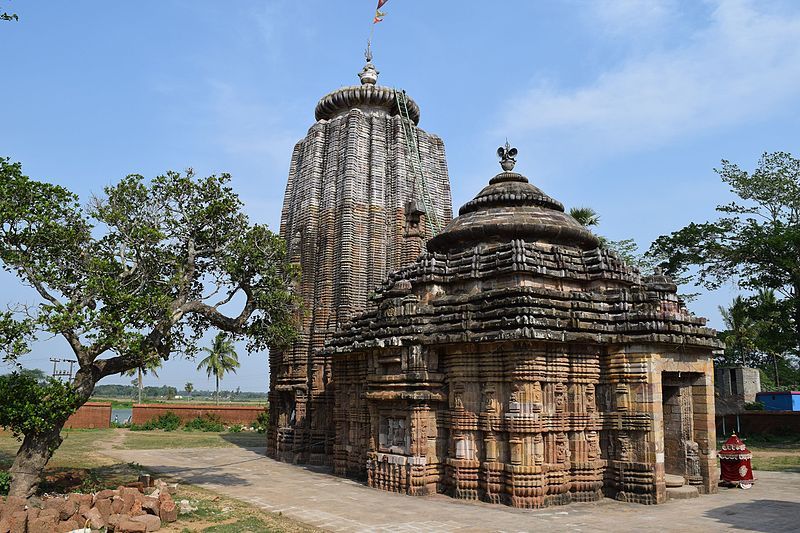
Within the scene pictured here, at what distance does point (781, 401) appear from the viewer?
37.8 m

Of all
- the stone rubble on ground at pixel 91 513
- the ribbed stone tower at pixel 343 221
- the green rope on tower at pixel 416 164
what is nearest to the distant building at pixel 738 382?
the green rope on tower at pixel 416 164

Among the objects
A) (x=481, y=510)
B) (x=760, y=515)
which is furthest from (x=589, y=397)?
(x=760, y=515)

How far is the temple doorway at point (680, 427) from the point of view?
1544 centimetres

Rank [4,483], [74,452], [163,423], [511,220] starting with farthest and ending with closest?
[163,423] → [74,452] → [511,220] → [4,483]

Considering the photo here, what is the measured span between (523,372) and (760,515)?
551cm

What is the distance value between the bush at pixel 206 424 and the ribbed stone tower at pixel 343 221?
A: 16454mm

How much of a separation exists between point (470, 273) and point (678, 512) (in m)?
7.34

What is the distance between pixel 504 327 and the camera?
14.0m

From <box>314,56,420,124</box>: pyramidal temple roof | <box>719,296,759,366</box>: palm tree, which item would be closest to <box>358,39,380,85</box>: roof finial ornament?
<box>314,56,420,124</box>: pyramidal temple roof

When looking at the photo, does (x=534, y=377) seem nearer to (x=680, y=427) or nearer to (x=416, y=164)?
(x=680, y=427)

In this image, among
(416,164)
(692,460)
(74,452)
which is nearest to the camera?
(692,460)

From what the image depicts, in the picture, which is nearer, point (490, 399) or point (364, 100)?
point (490, 399)

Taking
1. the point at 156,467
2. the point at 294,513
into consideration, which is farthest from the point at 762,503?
the point at 156,467

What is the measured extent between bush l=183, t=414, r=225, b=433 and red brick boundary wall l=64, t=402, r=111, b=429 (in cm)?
512
